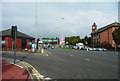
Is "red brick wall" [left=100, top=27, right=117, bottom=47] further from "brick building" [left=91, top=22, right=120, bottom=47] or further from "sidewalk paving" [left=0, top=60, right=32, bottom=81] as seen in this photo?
"sidewalk paving" [left=0, top=60, right=32, bottom=81]

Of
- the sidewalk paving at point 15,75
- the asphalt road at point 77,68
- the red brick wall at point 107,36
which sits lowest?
the asphalt road at point 77,68

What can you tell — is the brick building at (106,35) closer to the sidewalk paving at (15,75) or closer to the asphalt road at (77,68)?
the asphalt road at (77,68)

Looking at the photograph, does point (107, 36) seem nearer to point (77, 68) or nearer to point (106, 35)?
point (106, 35)

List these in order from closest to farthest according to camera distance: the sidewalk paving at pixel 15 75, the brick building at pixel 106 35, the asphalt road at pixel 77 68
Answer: the sidewalk paving at pixel 15 75 → the asphalt road at pixel 77 68 → the brick building at pixel 106 35

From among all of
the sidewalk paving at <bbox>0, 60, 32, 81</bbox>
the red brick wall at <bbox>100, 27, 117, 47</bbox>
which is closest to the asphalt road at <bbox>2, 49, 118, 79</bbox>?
the sidewalk paving at <bbox>0, 60, 32, 81</bbox>

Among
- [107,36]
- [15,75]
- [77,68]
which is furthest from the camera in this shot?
[107,36]

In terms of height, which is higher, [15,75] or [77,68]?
[15,75]

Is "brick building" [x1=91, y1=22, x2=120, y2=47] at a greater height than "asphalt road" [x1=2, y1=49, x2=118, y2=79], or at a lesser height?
greater

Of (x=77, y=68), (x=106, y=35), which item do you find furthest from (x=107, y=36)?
(x=77, y=68)

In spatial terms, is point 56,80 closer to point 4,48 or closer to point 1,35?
point 4,48

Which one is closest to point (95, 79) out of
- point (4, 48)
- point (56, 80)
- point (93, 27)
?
point (56, 80)

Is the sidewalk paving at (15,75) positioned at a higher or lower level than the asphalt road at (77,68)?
higher

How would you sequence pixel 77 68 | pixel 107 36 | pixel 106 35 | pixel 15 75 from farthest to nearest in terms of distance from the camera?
1. pixel 106 35
2. pixel 107 36
3. pixel 77 68
4. pixel 15 75

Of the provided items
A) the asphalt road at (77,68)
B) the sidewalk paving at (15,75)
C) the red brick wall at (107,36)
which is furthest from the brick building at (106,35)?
the sidewalk paving at (15,75)
